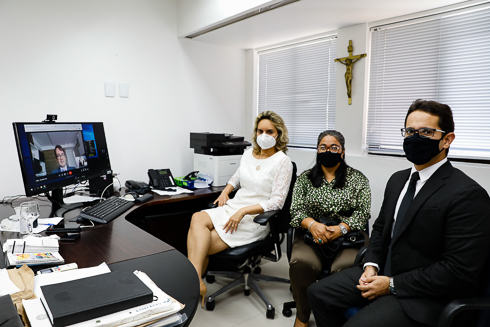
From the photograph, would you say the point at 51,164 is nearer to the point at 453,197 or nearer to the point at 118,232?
the point at 118,232

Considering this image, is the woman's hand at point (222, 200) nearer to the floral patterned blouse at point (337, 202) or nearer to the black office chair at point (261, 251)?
the black office chair at point (261, 251)

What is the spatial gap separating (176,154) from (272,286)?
1.62 meters

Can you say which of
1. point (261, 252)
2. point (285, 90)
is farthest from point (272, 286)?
point (285, 90)

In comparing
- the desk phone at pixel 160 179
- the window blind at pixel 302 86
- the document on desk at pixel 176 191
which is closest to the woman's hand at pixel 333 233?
the document on desk at pixel 176 191

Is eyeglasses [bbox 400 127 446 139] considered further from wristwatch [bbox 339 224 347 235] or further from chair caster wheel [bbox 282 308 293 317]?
chair caster wheel [bbox 282 308 293 317]

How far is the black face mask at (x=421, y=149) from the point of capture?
147 cm

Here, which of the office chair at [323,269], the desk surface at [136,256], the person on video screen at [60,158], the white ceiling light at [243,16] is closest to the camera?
the desk surface at [136,256]

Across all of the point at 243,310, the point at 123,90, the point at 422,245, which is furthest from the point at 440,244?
the point at 123,90

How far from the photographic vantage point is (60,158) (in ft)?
6.54

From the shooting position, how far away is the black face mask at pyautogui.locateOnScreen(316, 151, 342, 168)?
219 centimetres

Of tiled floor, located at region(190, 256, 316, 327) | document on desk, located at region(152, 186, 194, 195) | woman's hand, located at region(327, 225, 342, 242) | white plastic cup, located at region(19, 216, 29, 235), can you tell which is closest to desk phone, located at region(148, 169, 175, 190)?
document on desk, located at region(152, 186, 194, 195)

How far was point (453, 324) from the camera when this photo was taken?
1316 mm

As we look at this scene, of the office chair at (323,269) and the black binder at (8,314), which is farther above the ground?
the black binder at (8,314)

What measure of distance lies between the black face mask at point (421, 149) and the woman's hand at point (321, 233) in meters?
0.73
